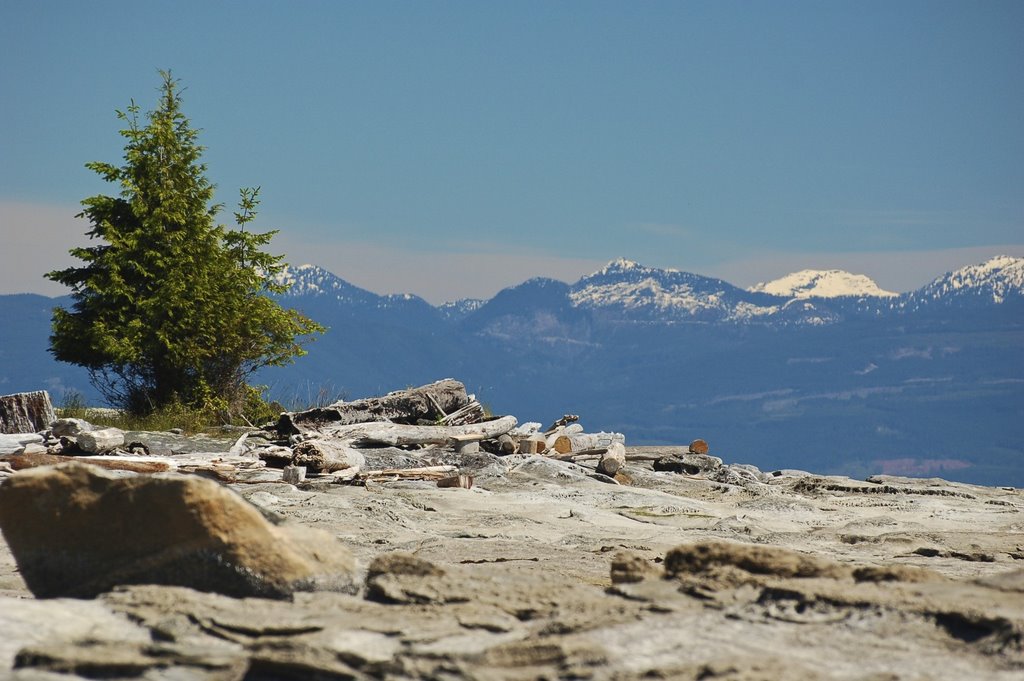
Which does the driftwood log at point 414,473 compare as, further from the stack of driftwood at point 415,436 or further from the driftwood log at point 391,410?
the driftwood log at point 391,410

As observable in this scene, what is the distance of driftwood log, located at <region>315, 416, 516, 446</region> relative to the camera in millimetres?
19094

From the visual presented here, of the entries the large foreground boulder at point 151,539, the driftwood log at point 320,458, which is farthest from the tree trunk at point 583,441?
the large foreground boulder at point 151,539

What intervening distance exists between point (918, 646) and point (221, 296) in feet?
74.6

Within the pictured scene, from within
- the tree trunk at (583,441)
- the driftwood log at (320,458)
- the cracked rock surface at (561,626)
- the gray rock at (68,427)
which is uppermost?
the gray rock at (68,427)

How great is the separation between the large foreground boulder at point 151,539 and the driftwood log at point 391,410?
13933 millimetres

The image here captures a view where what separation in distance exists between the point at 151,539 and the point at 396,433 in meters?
13.9

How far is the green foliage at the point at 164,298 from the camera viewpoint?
25.1 m

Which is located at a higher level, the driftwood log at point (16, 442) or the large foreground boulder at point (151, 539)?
the large foreground boulder at point (151, 539)

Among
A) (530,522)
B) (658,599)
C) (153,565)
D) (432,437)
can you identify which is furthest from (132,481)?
(432,437)

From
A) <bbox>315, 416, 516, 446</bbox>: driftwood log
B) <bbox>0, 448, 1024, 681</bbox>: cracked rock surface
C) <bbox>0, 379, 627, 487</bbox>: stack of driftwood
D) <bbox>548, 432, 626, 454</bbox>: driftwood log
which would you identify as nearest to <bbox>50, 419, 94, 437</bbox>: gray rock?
<bbox>0, 379, 627, 487</bbox>: stack of driftwood

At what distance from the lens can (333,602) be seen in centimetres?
562

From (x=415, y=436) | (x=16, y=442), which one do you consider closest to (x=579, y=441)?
(x=415, y=436)

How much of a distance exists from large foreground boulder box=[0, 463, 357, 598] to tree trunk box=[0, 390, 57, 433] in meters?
15.1

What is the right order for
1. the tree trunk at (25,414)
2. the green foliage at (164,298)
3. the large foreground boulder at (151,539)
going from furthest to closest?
1. the green foliage at (164,298)
2. the tree trunk at (25,414)
3. the large foreground boulder at (151,539)
